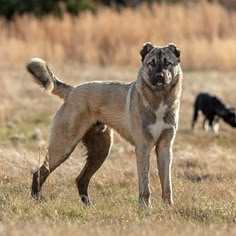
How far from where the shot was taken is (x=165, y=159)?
9617 millimetres

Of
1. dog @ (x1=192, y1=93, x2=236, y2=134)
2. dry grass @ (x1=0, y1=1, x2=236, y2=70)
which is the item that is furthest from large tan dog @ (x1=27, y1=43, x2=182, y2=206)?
dry grass @ (x1=0, y1=1, x2=236, y2=70)

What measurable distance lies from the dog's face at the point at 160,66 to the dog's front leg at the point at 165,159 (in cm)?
54

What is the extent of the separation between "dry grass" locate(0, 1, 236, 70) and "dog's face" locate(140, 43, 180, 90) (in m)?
16.7

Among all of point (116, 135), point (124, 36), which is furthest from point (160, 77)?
point (124, 36)

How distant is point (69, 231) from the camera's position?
720cm

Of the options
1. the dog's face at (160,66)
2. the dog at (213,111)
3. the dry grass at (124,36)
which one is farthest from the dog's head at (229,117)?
the dog's face at (160,66)

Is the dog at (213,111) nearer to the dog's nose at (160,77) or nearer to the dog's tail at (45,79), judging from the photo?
the dog's tail at (45,79)

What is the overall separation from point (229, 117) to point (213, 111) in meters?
0.46

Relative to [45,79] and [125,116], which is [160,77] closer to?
[125,116]

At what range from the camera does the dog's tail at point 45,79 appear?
10.4 meters

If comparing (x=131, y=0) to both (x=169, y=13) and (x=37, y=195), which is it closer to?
(x=169, y=13)

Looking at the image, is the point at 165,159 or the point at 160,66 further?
the point at 165,159

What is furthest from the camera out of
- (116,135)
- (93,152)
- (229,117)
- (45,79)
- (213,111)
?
(213,111)

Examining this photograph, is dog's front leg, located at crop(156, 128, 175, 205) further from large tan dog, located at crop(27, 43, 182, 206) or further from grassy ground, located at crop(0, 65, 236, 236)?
grassy ground, located at crop(0, 65, 236, 236)
